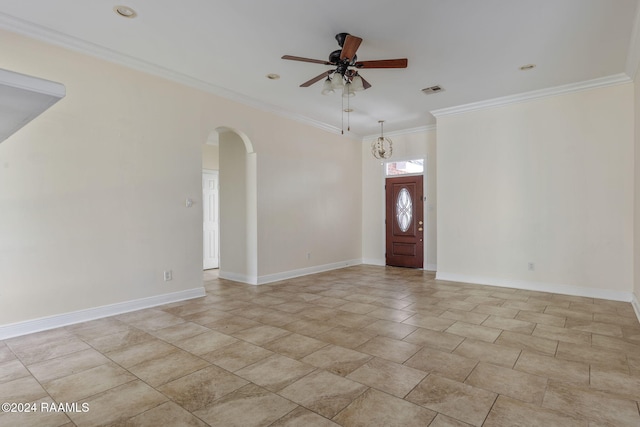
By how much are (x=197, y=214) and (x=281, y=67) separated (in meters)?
2.35

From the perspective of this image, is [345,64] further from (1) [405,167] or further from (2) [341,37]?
(1) [405,167]

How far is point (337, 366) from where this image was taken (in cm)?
270

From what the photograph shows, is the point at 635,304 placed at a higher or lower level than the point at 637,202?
lower

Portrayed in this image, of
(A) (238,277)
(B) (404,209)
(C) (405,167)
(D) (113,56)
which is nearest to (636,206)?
(B) (404,209)

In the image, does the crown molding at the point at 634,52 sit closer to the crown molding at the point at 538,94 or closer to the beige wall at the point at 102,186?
the crown molding at the point at 538,94

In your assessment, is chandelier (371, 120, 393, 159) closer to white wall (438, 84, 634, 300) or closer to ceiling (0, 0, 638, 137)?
white wall (438, 84, 634, 300)

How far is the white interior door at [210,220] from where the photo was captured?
25.5 ft

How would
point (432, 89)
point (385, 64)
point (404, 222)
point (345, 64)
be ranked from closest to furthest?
point (385, 64)
point (345, 64)
point (432, 89)
point (404, 222)

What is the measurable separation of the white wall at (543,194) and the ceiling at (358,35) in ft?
1.87

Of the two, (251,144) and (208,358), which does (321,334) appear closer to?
(208,358)

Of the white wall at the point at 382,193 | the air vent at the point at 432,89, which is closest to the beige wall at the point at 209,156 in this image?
the white wall at the point at 382,193

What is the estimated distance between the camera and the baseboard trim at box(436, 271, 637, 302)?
479 centimetres

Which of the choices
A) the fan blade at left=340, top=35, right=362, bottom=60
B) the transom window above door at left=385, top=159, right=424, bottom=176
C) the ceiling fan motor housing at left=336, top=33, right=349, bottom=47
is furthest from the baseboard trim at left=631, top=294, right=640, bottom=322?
the ceiling fan motor housing at left=336, top=33, right=349, bottom=47

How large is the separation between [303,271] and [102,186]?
12.7 ft
